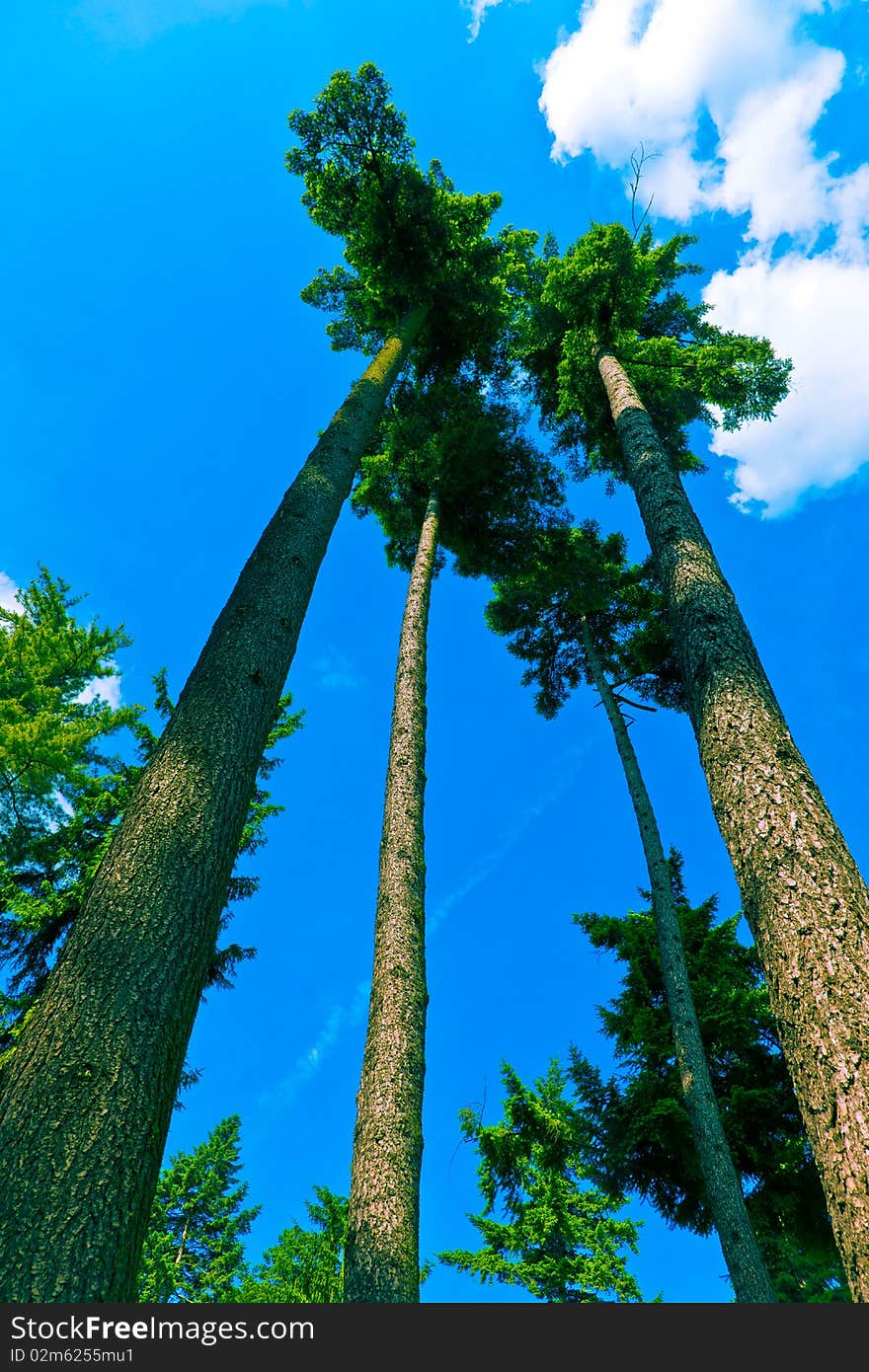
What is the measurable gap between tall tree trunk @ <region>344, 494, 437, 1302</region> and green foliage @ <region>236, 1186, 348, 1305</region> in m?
11.1

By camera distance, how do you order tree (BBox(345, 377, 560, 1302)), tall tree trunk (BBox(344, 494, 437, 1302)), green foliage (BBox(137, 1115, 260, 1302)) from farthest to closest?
green foliage (BBox(137, 1115, 260, 1302)) < tree (BBox(345, 377, 560, 1302)) < tall tree trunk (BBox(344, 494, 437, 1302))

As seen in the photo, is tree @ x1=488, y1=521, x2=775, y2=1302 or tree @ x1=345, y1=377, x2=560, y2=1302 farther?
tree @ x1=488, y1=521, x2=775, y2=1302

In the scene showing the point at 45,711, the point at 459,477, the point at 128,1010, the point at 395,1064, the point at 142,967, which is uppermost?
the point at 459,477

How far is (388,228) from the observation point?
11.3m

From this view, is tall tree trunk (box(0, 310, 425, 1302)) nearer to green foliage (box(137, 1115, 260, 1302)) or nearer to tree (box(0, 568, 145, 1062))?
tree (box(0, 568, 145, 1062))

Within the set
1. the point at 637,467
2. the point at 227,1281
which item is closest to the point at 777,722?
the point at 637,467

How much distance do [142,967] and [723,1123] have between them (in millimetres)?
10443

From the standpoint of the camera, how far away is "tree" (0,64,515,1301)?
2059 mm

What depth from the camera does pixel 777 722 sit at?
13.7 feet

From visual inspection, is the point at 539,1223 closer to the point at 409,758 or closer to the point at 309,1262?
the point at 309,1262

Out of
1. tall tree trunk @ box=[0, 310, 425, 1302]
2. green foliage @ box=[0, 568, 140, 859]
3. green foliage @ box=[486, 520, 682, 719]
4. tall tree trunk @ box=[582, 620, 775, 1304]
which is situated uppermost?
green foliage @ box=[486, 520, 682, 719]

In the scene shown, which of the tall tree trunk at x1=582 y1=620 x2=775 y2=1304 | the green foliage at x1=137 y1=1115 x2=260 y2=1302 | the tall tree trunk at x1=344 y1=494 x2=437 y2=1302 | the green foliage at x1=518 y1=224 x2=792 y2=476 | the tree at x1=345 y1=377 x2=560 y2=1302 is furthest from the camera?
the green foliage at x1=137 y1=1115 x2=260 y2=1302

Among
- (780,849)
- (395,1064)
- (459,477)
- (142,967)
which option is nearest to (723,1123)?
(395,1064)

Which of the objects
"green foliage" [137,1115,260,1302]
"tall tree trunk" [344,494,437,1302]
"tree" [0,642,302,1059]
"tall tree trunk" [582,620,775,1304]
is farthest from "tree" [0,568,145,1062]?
"green foliage" [137,1115,260,1302]
